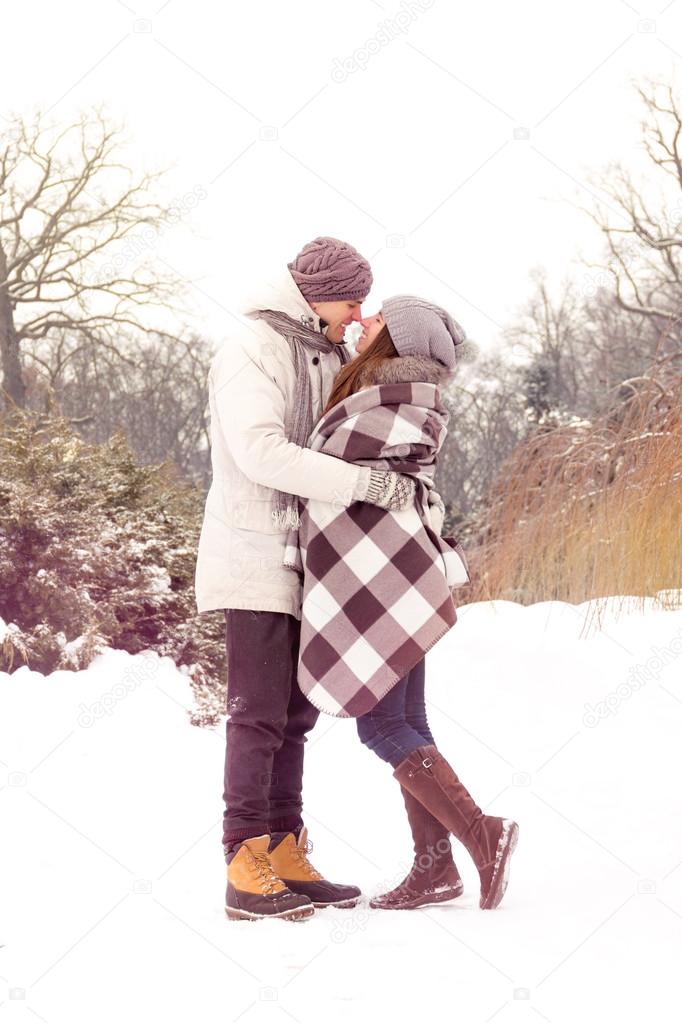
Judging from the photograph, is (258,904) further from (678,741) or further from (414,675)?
(678,741)

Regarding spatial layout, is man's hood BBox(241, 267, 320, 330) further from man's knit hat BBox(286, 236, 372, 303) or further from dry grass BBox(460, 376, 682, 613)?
dry grass BBox(460, 376, 682, 613)

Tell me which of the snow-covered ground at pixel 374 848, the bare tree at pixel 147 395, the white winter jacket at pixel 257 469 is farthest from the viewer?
the bare tree at pixel 147 395

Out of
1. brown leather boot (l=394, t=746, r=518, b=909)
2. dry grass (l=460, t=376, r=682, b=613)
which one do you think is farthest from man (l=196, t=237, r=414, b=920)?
dry grass (l=460, t=376, r=682, b=613)

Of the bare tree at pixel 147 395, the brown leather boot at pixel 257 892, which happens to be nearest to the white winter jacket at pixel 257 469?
the brown leather boot at pixel 257 892

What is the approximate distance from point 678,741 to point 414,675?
1.93 meters

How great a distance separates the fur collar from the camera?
8.62 ft

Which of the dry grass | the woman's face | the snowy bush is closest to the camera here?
the woman's face

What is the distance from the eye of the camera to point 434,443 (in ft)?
8.95

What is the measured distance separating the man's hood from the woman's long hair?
17 centimetres

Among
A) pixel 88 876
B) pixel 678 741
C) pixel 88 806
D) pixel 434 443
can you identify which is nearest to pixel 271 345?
pixel 434 443

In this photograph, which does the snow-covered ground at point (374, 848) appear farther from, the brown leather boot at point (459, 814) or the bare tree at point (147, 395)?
the bare tree at point (147, 395)

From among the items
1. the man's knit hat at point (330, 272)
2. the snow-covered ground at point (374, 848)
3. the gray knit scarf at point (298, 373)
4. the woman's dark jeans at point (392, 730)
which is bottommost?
the snow-covered ground at point (374, 848)

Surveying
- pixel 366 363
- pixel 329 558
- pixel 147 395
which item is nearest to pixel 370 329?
pixel 366 363

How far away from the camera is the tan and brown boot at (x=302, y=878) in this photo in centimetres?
276
